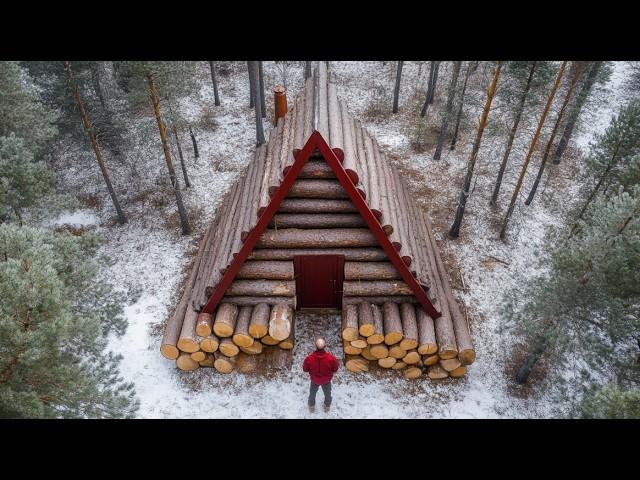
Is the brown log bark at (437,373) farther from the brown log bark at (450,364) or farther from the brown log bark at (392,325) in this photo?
the brown log bark at (392,325)

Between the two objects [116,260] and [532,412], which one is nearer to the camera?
[532,412]

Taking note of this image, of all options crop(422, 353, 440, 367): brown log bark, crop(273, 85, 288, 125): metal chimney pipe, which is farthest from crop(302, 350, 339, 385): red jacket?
crop(273, 85, 288, 125): metal chimney pipe

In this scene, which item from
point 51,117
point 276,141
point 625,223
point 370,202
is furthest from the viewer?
point 51,117

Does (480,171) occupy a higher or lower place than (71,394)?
lower

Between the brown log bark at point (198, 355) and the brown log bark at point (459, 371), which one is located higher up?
the brown log bark at point (198, 355)

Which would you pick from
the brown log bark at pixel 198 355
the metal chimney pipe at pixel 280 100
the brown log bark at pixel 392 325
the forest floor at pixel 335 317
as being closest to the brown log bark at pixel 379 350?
the brown log bark at pixel 392 325

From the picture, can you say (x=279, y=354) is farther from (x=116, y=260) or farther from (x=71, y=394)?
(x=116, y=260)

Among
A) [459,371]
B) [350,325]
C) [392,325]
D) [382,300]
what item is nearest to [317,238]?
[350,325]
